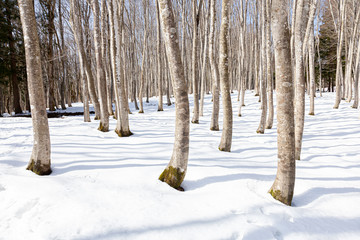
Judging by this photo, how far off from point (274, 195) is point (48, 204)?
284cm

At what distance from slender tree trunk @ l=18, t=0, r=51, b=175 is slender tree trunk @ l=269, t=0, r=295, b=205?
358cm

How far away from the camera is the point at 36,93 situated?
3.29 metres

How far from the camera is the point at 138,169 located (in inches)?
137

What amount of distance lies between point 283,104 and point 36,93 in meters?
3.75

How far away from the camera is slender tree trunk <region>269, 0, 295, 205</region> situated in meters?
2.54

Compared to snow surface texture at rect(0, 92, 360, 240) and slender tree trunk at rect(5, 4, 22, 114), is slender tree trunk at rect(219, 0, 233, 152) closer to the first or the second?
snow surface texture at rect(0, 92, 360, 240)

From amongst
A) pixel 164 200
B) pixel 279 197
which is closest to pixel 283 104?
pixel 279 197

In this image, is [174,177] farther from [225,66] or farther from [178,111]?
[225,66]

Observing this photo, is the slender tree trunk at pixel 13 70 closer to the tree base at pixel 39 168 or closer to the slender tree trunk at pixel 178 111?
the tree base at pixel 39 168

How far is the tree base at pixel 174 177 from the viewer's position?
9.78ft

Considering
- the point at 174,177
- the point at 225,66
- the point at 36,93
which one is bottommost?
the point at 174,177

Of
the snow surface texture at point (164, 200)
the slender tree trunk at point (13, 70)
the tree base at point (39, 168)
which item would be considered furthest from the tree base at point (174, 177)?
the slender tree trunk at point (13, 70)

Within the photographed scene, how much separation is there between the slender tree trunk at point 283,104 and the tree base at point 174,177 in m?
1.32

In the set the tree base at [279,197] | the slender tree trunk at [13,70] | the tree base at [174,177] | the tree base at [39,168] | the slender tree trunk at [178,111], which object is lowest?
the tree base at [279,197]
